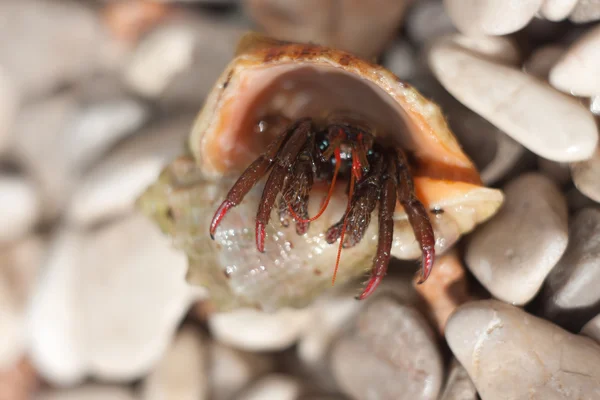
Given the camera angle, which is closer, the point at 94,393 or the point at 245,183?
the point at 245,183

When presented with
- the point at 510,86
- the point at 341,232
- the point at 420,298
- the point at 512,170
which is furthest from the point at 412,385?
the point at 510,86

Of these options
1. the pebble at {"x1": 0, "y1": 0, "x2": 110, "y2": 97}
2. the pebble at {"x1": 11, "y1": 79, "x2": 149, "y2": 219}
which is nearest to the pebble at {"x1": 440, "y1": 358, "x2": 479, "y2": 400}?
the pebble at {"x1": 11, "y1": 79, "x2": 149, "y2": 219}

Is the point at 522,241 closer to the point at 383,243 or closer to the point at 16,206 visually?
the point at 383,243

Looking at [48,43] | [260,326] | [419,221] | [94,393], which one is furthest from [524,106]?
[48,43]

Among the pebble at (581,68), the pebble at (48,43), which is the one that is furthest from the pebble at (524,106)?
the pebble at (48,43)

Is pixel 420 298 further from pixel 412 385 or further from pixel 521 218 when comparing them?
pixel 521 218

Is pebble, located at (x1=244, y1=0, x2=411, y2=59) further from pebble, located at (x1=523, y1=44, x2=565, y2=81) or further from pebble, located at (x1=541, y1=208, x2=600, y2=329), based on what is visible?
pebble, located at (x1=541, y1=208, x2=600, y2=329)
